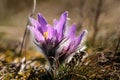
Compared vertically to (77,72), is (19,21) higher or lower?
higher

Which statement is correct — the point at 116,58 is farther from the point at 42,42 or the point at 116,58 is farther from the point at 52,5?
the point at 52,5

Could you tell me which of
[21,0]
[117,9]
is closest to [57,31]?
[117,9]

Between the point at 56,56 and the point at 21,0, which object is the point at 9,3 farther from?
the point at 56,56

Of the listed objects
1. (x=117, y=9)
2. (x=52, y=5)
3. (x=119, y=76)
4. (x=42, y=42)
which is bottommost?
(x=119, y=76)

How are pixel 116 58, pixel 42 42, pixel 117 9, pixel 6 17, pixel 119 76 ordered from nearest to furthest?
pixel 42 42, pixel 119 76, pixel 116 58, pixel 117 9, pixel 6 17

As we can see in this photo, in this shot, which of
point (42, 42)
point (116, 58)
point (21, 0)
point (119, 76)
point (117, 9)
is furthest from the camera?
point (21, 0)

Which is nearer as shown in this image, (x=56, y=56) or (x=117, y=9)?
(x=56, y=56)
